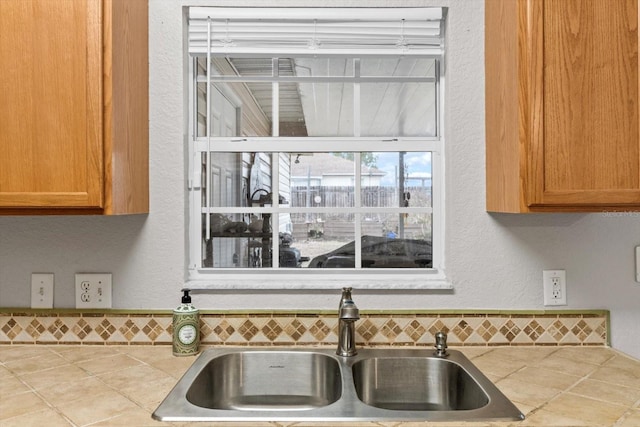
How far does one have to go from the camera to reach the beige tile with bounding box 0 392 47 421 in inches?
44.6

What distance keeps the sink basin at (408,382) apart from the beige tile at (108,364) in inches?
27.5

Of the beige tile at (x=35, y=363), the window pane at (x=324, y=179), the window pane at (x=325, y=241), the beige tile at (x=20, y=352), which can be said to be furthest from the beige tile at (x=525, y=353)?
the beige tile at (x=20, y=352)

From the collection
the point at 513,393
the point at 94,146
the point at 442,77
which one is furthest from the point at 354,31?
the point at 513,393

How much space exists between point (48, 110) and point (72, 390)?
2.46 feet

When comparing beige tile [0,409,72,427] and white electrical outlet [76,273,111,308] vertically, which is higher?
white electrical outlet [76,273,111,308]

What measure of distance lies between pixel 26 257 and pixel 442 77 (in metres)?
1.59

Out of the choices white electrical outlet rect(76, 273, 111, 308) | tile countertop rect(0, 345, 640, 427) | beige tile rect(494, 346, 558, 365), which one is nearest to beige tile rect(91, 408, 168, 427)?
tile countertop rect(0, 345, 640, 427)

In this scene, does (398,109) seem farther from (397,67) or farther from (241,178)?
(241,178)

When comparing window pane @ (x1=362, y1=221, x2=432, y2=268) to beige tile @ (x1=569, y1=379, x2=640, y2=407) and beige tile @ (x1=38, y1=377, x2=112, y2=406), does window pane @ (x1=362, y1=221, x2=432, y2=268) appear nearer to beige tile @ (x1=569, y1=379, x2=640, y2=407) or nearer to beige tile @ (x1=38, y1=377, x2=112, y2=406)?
beige tile @ (x1=569, y1=379, x2=640, y2=407)

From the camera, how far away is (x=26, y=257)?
168 centimetres

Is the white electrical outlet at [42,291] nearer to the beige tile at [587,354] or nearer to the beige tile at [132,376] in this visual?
the beige tile at [132,376]

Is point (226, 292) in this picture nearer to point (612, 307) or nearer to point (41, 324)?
point (41, 324)

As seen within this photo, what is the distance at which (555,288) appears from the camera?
1657mm

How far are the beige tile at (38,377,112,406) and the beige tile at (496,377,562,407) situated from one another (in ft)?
3.43
